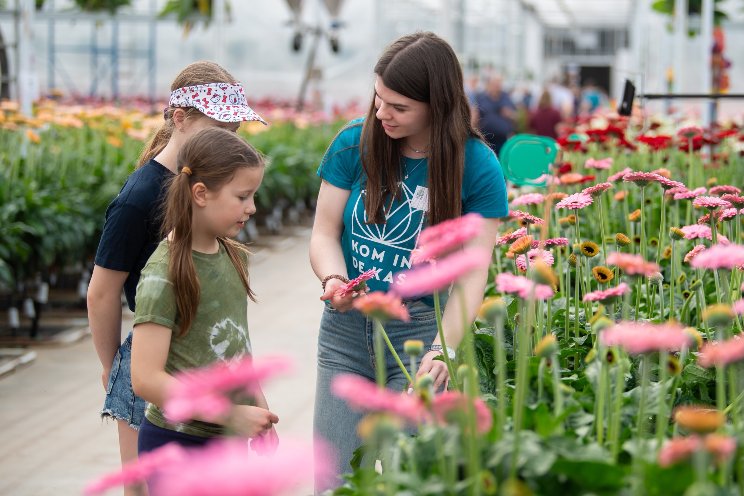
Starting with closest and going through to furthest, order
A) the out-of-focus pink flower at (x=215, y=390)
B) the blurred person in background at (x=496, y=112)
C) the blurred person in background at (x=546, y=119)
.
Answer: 1. the out-of-focus pink flower at (x=215, y=390)
2. the blurred person in background at (x=496, y=112)
3. the blurred person in background at (x=546, y=119)

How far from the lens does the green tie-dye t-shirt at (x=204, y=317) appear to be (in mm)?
2090

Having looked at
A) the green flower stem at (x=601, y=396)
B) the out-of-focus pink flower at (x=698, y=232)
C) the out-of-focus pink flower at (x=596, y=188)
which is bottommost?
the green flower stem at (x=601, y=396)

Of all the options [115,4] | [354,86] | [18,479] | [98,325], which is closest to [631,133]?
[18,479]

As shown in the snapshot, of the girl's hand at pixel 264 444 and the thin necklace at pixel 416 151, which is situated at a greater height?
the thin necklace at pixel 416 151

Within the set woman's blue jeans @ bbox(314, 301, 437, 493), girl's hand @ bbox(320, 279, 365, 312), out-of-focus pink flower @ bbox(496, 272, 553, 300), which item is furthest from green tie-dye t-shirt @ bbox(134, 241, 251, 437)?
out-of-focus pink flower @ bbox(496, 272, 553, 300)

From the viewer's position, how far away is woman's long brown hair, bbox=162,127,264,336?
2.10 metres

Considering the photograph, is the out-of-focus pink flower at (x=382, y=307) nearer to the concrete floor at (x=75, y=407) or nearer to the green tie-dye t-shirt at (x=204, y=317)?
the green tie-dye t-shirt at (x=204, y=317)

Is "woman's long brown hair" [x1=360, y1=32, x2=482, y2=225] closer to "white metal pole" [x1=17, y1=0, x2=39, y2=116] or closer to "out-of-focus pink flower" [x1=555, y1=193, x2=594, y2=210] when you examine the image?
"out-of-focus pink flower" [x1=555, y1=193, x2=594, y2=210]

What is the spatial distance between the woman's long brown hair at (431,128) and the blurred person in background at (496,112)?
803 cm

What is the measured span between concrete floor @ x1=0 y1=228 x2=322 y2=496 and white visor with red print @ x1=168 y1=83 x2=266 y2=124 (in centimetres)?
127

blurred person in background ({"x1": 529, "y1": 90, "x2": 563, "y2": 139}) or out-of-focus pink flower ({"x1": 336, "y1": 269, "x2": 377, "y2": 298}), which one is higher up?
blurred person in background ({"x1": 529, "y1": 90, "x2": 563, "y2": 139})

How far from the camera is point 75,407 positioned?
4766 mm

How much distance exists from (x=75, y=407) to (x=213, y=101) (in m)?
2.58

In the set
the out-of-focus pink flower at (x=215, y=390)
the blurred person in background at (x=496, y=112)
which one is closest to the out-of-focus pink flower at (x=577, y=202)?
the out-of-focus pink flower at (x=215, y=390)
